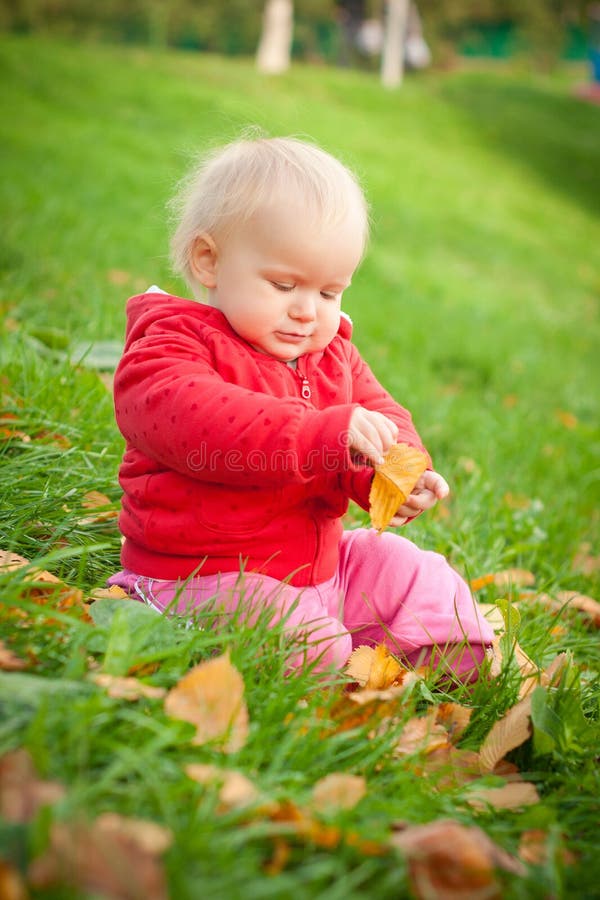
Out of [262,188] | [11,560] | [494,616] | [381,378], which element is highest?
[262,188]

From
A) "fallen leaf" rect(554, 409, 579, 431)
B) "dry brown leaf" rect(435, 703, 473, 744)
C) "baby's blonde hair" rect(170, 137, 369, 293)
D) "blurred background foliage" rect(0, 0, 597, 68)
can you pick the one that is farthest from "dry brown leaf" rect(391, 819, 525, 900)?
"blurred background foliage" rect(0, 0, 597, 68)

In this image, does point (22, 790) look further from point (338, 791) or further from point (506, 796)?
point (506, 796)

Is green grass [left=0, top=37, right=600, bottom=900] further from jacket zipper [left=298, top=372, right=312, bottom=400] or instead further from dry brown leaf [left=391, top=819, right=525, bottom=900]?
jacket zipper [left=298, top=372, right=312, bottom=400]

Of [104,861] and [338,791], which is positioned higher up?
[104,861]

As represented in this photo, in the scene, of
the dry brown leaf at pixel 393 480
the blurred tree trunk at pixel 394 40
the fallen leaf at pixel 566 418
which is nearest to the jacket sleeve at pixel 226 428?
the dry brown leaf at pixel 393 480

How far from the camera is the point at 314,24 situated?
90.2 ft

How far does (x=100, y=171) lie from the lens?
26.7ft

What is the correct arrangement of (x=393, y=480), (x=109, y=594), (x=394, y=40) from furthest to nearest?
(x=394, y=40)
(x=109, y=594)
(x=393, y=480)

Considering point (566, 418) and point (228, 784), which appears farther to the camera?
point (566, 418)

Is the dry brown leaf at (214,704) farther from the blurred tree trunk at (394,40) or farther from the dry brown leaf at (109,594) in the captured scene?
the blurred tree trunk at (394,40)

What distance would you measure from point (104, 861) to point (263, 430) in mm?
859

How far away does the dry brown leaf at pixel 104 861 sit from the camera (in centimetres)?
104

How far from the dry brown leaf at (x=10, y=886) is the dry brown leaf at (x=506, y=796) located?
0.79 meters

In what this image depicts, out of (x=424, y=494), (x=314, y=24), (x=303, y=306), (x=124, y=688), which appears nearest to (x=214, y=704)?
(x=124, y=688)
